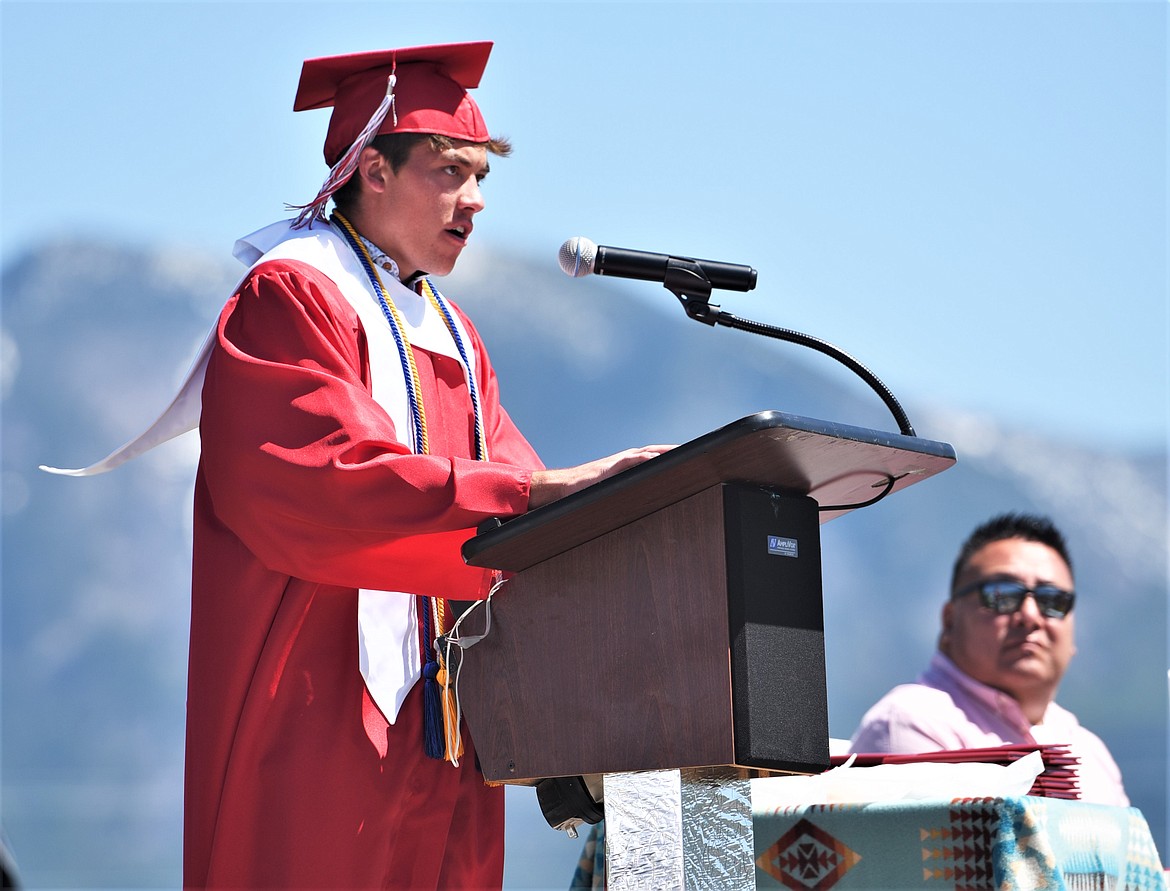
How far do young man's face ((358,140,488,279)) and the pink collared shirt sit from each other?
1847mm

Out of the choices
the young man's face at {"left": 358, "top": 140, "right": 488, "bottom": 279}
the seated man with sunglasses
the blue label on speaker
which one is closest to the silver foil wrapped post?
the blue label on speaker

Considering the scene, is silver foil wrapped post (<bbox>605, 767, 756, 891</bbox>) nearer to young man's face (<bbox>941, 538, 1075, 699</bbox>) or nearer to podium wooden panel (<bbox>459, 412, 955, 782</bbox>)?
podium wooden panel (<bbox>459, 412, 955, 782</bbox>)

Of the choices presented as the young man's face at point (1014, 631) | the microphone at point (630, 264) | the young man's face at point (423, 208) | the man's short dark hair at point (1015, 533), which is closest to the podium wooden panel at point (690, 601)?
the microphone at point (630, 264)

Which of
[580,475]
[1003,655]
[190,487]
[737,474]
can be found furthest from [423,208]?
[190,487]

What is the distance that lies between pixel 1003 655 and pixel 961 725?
0.93 feet

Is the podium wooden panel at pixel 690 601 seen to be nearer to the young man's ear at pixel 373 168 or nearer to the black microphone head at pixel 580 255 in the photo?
the black microphone head at pixel 580 255

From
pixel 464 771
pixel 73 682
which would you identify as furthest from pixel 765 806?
pixel 73 682

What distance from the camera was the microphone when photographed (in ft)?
5.93

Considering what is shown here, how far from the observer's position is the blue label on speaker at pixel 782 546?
1653 millimetres

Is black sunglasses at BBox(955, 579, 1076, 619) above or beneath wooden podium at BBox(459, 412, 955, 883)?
above

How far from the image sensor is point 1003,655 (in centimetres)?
397

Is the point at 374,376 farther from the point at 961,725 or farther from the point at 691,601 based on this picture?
the point at 961,725

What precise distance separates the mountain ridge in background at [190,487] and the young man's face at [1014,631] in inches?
756

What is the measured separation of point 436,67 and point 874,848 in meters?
1.47
